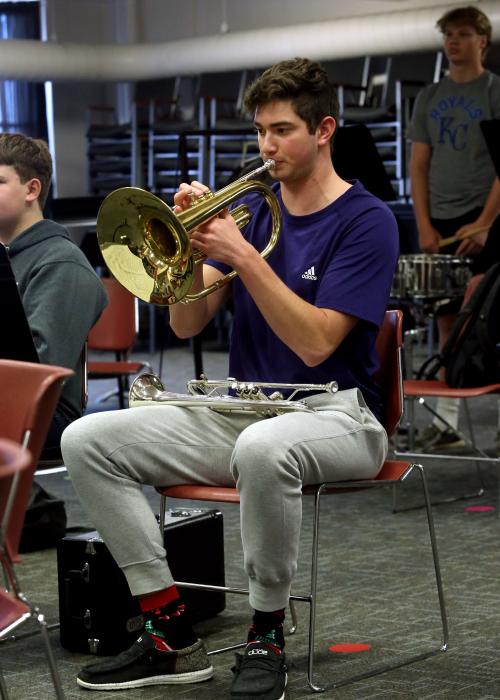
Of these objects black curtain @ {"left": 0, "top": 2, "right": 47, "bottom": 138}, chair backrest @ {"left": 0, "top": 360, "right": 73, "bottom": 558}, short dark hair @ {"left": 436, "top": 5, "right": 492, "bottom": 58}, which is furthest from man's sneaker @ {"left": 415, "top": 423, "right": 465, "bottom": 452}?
black curtain @ {"left": 0, "top": 2, "right": 47, "bottom": 138}

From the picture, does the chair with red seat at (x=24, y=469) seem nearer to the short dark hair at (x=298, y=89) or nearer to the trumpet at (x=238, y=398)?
the trumpet at (x=238, y=398)

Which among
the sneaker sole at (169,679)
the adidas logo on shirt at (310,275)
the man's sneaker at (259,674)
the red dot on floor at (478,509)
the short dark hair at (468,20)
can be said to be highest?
the short dark hair at (468,20)

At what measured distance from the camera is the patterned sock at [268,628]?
2660 mm

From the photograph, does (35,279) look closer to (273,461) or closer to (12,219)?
(12,219)

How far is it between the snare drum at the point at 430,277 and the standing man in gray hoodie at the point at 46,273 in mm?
1954

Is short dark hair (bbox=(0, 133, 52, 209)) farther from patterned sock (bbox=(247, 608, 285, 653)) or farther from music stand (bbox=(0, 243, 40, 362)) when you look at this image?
patterned sock (bbox=(247, 608, 285, 653))

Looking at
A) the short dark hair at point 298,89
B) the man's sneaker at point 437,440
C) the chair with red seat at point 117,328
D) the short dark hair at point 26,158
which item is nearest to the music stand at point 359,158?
the man's sneaker at point 437,440

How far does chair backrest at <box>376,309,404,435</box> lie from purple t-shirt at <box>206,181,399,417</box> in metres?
0.05

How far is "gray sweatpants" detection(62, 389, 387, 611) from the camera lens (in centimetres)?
257

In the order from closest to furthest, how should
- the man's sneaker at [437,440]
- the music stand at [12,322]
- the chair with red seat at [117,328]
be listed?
1. the music stand at [12,322]
2. the man's sneaker at [437,440]
3. the chair with red seat at [117,328]

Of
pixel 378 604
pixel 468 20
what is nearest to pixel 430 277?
pixel 468 20

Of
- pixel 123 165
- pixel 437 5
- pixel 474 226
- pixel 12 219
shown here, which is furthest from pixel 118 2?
pixel 12 219

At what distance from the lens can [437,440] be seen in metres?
5.34

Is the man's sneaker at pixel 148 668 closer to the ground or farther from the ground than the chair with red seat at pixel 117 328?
closer to the ground
